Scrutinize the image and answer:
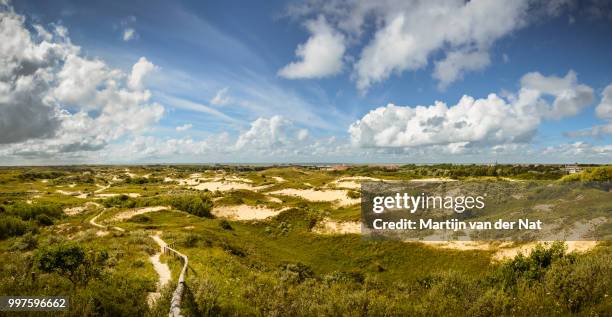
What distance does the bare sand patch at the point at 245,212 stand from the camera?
61.9m

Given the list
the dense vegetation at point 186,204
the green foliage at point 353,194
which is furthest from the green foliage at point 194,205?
the green foliage at point 353,194

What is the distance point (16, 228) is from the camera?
47.7m

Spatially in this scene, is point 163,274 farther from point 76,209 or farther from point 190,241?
point 76,209

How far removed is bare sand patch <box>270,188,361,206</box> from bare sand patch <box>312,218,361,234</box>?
64.5ft

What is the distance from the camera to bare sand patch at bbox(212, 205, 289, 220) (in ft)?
203

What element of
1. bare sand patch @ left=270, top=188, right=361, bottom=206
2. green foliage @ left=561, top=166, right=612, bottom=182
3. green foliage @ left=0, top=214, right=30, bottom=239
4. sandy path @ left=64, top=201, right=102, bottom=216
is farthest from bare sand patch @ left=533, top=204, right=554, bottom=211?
sandy path @ left=64, top=201, right=102, bottom=216

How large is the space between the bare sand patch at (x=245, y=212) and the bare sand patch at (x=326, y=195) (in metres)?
18.4

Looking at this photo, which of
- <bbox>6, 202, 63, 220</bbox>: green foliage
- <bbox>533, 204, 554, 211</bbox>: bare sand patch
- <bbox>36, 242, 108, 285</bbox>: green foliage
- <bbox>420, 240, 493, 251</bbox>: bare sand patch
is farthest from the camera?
<bbox>6, 202, 63, 220</bbox>: green foliage

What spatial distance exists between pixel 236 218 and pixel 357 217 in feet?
74.0

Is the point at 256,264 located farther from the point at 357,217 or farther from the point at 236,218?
the point at 236,218

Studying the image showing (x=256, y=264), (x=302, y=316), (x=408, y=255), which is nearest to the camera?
(x=302, y=316)

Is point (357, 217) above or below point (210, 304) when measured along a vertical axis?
below

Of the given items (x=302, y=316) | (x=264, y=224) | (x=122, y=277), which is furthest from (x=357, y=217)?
(x=302, y=316)

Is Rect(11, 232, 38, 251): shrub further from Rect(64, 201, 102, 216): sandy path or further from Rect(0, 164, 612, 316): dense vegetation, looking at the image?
Rect(64, 201, 102, 216): sandy path
